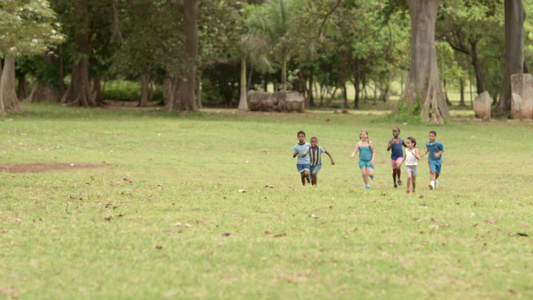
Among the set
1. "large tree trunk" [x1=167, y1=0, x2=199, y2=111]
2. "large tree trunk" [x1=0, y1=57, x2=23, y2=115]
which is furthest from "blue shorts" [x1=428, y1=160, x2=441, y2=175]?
"large tree trunk" [x1=0, y1=57, x2=23, y2=115]

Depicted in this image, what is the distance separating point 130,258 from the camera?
7.53 meters

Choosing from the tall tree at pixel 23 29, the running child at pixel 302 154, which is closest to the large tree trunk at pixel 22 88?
the tall tree at pixel 23 29

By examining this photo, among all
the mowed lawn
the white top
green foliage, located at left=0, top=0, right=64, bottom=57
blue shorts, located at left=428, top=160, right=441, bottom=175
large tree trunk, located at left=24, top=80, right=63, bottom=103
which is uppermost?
green foliage, located at left=0, top=0, right=64, bottom=57

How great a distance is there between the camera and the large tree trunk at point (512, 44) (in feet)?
124

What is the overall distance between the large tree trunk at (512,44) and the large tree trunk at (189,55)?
1587 centimetres

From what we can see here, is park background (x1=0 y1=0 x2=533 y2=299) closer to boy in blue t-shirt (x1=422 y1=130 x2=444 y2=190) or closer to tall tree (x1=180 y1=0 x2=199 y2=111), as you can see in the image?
tall tree (x1=180 y1=0 x2=199 y2=111)

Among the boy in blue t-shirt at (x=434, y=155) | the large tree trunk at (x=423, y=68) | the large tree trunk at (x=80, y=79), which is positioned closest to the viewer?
the boy in blue t-shirt at (x=434, y=155)

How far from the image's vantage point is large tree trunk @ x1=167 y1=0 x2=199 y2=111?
37219 millimetres

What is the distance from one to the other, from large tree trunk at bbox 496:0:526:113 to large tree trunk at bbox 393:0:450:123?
6.50 metres

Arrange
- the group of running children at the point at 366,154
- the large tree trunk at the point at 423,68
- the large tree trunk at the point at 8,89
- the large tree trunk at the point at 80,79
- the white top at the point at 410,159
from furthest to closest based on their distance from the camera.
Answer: the large tree trunk at the point at 80,79 < the large tree trunk at the point at 8,89 < the large tree trunk at the point at 423,68 < the group of running children at the point at 366,154 < the white top at the point at 410,159

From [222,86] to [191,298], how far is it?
4982cm

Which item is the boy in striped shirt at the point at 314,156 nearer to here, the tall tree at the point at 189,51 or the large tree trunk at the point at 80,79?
the tall tree at the point at 189,51

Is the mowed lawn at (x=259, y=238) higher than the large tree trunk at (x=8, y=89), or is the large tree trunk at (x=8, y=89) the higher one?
the large tree trunk at (x=8, y=89)

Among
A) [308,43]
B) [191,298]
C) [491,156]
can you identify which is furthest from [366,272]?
[308,43]
